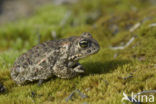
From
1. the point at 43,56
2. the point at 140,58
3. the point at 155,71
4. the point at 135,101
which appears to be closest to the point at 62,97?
the point at 43,56

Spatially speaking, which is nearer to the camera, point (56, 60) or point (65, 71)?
point (65, 71)

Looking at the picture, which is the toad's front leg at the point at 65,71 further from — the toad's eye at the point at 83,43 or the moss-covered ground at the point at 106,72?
the toad's eye at the point at 83,43

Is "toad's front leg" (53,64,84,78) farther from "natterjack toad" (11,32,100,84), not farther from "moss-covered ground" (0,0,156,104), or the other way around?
"moss-covered ground" (0,0,156,104)

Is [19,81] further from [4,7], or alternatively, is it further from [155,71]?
[4,7]

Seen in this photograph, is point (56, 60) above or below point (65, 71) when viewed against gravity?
above

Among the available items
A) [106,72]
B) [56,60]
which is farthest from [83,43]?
[106,72]

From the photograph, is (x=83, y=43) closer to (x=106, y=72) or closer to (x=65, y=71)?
(x=65, y=71)

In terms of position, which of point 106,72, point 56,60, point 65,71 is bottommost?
point 106,72

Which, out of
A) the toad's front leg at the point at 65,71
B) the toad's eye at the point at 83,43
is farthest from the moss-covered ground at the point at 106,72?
the toad's eye at the point at 83,43

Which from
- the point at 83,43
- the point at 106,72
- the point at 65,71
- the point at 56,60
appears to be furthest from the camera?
the point at 106,72
